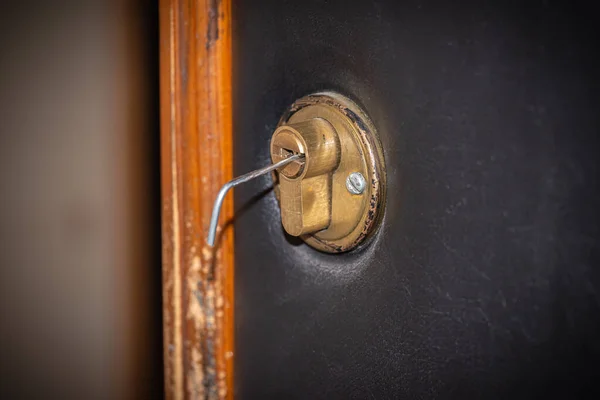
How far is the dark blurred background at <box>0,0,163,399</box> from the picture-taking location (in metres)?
0.45

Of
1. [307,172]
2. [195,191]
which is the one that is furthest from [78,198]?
[307,172]

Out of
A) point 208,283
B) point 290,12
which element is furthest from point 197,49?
point 208,283

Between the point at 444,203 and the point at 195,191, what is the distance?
237mm

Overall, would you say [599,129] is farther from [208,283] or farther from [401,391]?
[208,283]

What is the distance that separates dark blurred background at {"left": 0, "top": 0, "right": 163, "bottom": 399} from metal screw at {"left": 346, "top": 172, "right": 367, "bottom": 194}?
21 centimetres

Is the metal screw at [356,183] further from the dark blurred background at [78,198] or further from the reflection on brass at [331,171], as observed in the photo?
the dark blurred background at [78,198]

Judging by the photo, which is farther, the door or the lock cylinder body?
the lock cylinder body

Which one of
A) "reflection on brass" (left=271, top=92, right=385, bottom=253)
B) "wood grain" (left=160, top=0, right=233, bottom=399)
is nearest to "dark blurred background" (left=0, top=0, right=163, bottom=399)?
"wood grain" (left=160, top=0, right=233, bottom=399)

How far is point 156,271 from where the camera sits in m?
0.54

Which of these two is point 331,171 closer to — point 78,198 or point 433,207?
point 433,207

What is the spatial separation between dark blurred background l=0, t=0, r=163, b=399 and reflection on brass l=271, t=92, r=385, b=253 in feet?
0.55

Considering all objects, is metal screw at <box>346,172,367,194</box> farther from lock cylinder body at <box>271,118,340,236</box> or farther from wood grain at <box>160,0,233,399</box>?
wood grain at <box>160,0,233,399</box>

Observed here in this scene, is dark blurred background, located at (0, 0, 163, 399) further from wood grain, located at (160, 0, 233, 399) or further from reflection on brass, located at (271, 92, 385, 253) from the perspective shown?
reflection on brass, located at (271, 92, 385, 253)

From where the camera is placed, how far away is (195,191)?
495 millimetres
